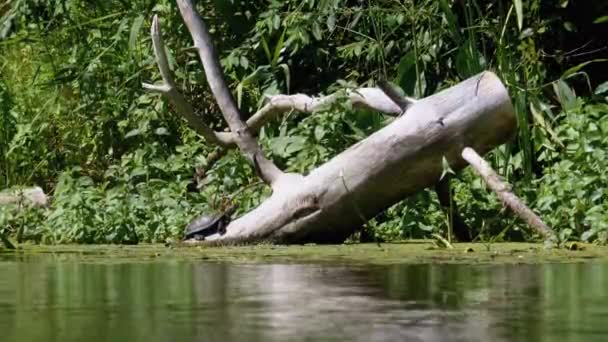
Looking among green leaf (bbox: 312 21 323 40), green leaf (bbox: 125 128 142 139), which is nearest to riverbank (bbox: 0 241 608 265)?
green leaf (bbox: 312 21 323 40)

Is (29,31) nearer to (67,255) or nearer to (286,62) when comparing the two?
(286,62)

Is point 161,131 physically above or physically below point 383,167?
above

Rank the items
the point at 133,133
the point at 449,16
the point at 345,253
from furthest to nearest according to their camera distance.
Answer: the point at 133,133, the point at 449,16, the point at 345,253

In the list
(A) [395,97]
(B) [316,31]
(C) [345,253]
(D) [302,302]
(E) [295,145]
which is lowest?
(D) [302,302]

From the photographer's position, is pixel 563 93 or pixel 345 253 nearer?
pixel 345 253

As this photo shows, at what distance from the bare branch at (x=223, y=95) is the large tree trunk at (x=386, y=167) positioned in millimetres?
296

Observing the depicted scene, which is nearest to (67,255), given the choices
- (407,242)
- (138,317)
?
(407,242)

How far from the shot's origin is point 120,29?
9023 millimetres

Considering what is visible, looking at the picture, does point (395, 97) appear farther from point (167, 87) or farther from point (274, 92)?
point (274, 92)

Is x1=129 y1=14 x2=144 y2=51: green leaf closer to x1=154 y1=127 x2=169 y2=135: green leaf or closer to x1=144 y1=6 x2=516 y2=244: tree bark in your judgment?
x1=154 y1=127 x2=169 y2=135: green leaf

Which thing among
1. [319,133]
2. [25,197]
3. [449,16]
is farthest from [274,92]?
[449,16]

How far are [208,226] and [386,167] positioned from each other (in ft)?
3.14

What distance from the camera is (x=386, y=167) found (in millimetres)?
6770

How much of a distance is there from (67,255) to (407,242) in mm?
1653
